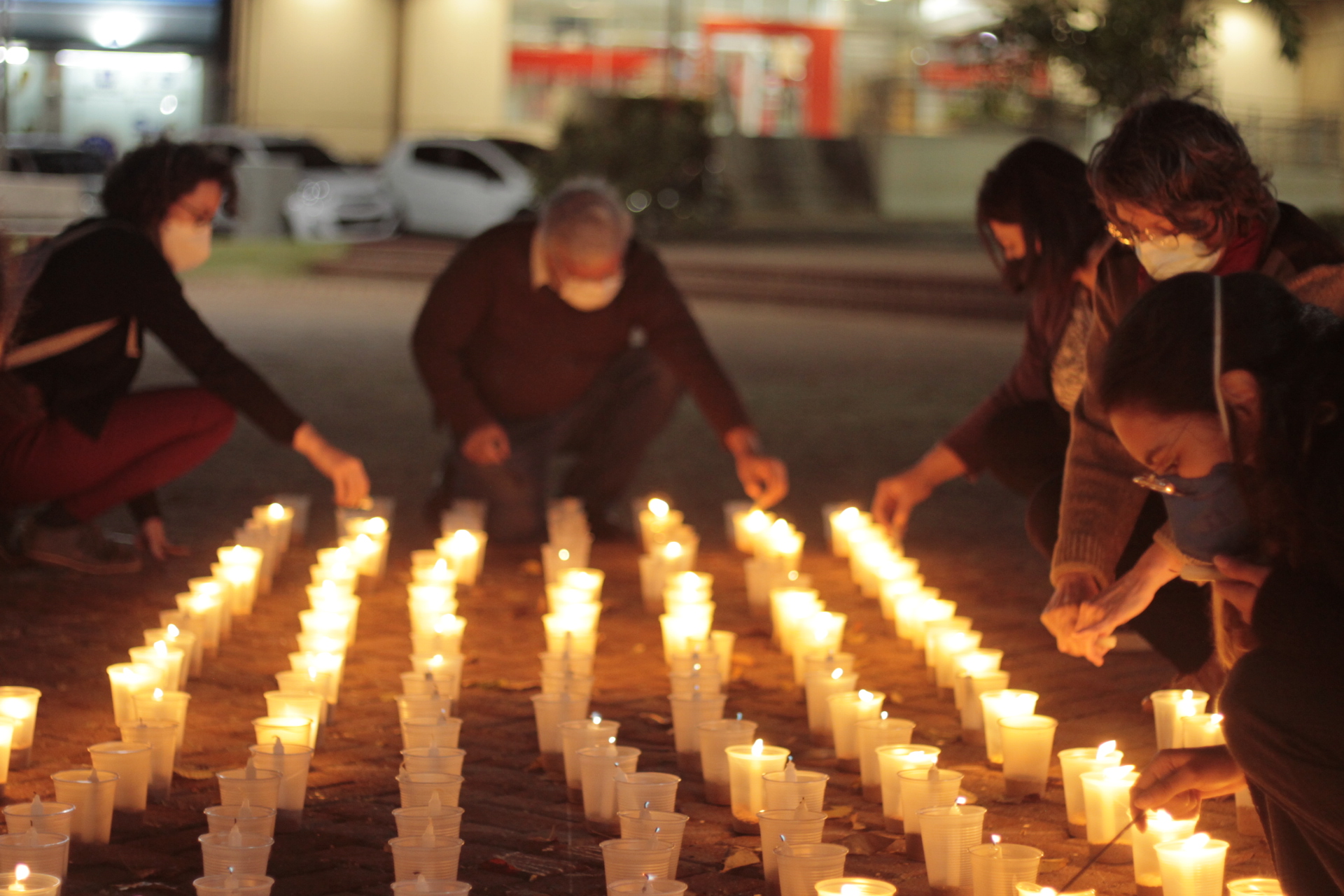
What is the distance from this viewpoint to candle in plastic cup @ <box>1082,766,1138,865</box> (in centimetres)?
308

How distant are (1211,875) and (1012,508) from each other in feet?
14.8

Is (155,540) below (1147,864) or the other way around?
below

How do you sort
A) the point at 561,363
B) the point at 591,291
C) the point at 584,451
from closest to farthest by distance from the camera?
the point at 591,291 → the point at 561,363 → the point at 584,451

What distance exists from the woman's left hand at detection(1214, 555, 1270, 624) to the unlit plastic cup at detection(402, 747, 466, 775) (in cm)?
148

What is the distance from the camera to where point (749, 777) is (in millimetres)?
3277

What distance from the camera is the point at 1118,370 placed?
2346 mm

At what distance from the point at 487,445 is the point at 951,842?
10.4 feet

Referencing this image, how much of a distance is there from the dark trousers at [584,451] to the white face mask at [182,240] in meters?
1.39

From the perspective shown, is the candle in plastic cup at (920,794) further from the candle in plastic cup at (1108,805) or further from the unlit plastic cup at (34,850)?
the unlit plastic cup at (34,850)

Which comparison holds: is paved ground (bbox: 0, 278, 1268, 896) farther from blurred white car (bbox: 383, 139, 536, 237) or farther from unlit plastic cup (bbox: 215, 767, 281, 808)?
blurred white car (bbox: 383, 139, 536, 237)

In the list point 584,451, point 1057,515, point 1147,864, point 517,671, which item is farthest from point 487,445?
point 1147,864

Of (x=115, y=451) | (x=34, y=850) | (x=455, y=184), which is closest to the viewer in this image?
(x=34, y=850)

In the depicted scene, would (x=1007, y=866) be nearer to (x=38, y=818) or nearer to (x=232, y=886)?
(x=232, y=886)

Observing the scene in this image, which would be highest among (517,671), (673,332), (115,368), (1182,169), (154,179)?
(1182,169)
